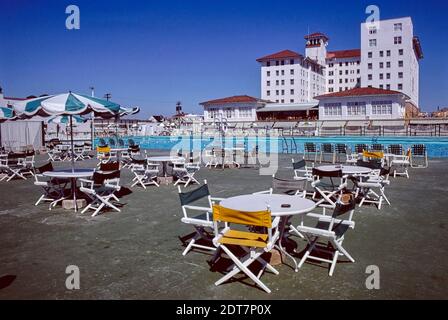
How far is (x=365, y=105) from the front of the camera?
54844 millimetres

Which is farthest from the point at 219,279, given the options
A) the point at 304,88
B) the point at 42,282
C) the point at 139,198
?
the point at 304,88

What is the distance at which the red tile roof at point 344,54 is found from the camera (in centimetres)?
9422

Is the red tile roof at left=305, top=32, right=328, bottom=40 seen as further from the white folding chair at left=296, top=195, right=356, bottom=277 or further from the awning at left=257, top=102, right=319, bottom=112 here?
the white folding chair at left=296, top=195, right=356, bottom=277

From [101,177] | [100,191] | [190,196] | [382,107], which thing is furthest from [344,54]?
[190,196]

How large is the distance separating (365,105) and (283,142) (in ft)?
111

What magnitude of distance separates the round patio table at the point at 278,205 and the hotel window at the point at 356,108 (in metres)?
53.7

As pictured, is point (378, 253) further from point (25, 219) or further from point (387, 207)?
point (25, 219)

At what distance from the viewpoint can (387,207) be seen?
809 centimetres

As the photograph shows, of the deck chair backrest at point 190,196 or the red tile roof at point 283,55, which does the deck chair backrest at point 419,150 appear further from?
the red tile roof at point 283,55

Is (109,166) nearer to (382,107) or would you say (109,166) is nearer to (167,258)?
(167,258)

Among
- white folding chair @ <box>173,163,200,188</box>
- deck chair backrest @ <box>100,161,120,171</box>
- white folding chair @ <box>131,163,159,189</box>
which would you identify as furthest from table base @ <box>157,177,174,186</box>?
deck chair backrest @ <box>100,161,120,171</box>

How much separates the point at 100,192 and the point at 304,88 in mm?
83240

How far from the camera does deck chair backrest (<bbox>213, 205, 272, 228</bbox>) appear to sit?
4.14m

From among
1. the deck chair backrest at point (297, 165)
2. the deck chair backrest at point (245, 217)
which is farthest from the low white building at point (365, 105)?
the deck chair backrest at point (245, 217)
